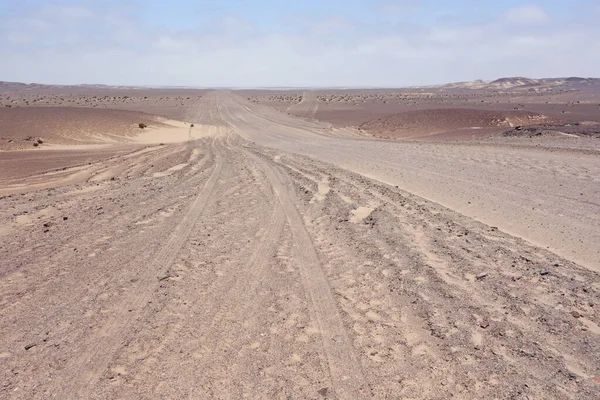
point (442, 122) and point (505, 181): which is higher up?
point (442, 122)

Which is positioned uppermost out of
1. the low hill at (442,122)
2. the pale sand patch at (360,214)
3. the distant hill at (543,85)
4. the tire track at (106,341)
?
the distant hill at (543,85)

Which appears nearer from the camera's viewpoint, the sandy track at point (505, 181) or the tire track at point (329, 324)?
the tire track at point (329, 324)

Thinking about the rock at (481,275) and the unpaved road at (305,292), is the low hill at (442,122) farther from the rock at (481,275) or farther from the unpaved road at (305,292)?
the rock at (481,275)

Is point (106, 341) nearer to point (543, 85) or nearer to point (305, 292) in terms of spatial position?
point (305, 292)

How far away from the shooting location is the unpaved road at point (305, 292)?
450 centimetres

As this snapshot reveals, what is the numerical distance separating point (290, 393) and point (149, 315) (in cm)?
225

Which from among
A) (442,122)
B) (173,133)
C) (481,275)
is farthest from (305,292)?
(442,122)

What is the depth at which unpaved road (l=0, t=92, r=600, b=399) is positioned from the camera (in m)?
4.50

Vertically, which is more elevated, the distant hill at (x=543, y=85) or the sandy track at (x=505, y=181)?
the distant hill at (x=543, y=85)

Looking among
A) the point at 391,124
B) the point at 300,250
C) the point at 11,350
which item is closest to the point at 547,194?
the point at 300,250

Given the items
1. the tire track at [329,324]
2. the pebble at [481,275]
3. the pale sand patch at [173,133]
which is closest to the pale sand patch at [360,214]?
the tire track at [329,324]

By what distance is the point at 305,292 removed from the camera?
6.37 metres

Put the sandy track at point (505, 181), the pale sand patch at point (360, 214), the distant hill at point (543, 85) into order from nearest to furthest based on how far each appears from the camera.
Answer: the sandy track at point (505, 181)
the pale sand patch at point (360, 214)
the distant hill at point (543, 85)

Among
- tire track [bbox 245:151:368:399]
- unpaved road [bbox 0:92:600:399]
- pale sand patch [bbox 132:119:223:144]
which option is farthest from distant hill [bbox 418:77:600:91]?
tire track [bbox 245:151:368:399]
